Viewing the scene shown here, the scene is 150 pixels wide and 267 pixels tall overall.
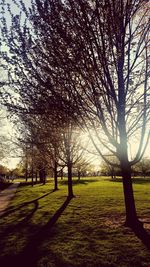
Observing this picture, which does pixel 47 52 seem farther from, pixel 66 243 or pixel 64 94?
pixel 66 243

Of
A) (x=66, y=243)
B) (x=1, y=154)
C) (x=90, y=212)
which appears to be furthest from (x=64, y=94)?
(x=1, y=154)

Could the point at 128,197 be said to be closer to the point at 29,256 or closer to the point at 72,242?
the point at 72,242

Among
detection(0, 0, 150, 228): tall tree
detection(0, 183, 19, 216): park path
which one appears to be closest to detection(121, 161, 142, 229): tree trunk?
detection(0, 0, 150, 228): tall tree

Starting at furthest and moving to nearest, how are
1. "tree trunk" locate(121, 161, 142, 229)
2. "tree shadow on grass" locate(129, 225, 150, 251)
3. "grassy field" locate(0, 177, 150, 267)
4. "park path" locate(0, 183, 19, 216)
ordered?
"park path" locate(0, 183, 19, 216) < "tree trunk" locate(121, 161, 142, 229) < "tree shadow on grass" locate(129, 225, 150, 251) < "grassy field" locate(0, 177, 150, 267)

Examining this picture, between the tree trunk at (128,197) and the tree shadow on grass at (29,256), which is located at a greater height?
the tree trunk at (128,197)

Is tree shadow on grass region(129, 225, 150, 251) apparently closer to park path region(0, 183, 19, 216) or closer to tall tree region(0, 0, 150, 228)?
tall tree region(0, 0, 150, 228)

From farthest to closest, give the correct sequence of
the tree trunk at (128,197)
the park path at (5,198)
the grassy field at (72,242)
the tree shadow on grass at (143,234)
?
1. the park path at (5,198)
2. the tree trunk at (128,197)
3. the tree shadow on grass at (143,234)
4. the grassy field at (72,242)

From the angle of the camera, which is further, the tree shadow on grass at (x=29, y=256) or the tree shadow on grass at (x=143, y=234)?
the tree shadow on grass at (x=143, y=234)

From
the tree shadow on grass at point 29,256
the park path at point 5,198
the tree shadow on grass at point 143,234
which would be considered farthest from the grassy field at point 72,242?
the park path at point 5,198

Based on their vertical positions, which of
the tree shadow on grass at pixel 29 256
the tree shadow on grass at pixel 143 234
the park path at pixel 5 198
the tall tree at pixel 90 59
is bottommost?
the tree shadow on grass at pixel 29 256

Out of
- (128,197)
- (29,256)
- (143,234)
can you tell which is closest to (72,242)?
(29,256)

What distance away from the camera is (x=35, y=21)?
866 cm

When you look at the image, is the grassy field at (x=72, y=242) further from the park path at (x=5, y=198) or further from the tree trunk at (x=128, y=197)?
the park path at (x=5, y=198)

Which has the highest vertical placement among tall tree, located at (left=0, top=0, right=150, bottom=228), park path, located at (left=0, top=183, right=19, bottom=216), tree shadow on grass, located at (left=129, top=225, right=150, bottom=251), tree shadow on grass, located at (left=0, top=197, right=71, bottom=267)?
tall tree, located at (left=0, top=0, right=150, bottom=228)
